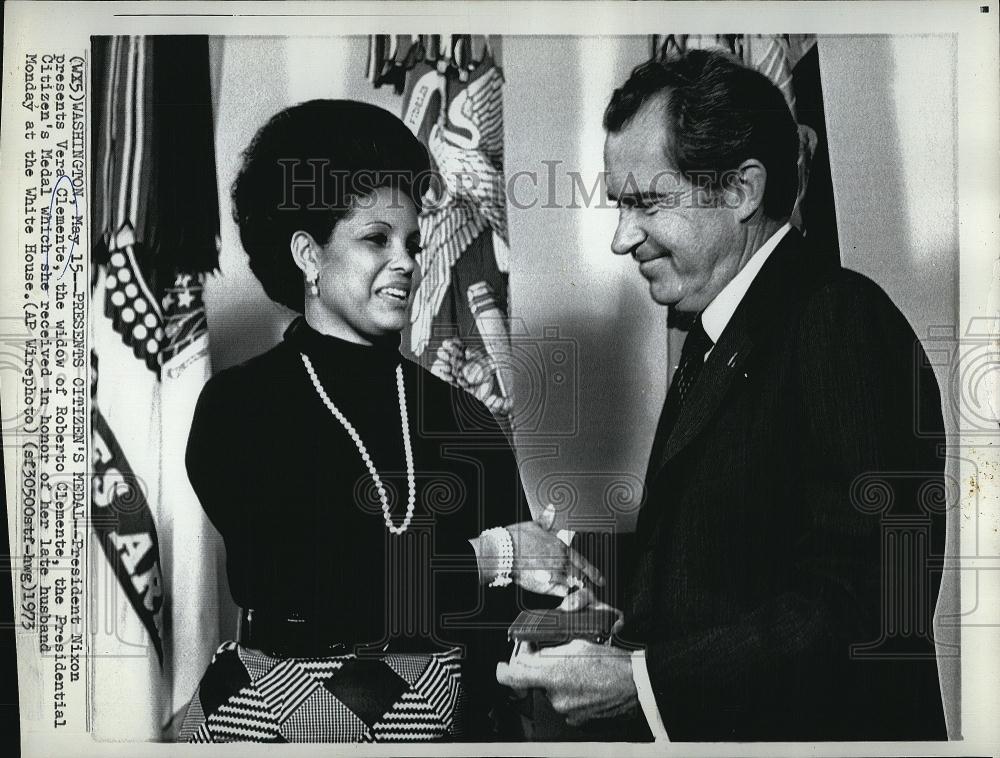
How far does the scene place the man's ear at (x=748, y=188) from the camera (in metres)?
1.24

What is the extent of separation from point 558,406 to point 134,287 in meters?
0.65

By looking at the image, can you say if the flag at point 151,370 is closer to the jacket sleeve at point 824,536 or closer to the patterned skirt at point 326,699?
the patterned skirt at point 326,699

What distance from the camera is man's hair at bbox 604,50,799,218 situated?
4.05 feet

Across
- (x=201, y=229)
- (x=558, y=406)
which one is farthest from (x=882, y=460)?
(x=201, y=229)

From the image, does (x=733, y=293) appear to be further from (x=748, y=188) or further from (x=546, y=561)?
(x=546, y=561)

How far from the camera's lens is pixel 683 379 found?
1233 millimetres

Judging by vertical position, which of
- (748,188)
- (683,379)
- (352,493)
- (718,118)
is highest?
(718,118)

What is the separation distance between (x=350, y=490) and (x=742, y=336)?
2.03ft

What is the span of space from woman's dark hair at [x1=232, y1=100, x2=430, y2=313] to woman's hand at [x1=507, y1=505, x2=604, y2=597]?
47cm

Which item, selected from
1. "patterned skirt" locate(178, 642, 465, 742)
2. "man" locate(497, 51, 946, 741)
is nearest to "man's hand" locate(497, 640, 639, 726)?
"man" locate(497, 51, 946, 741)

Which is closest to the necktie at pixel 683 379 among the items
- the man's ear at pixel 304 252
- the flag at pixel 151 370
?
the man's ear at pixel 304 252

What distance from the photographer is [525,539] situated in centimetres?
123

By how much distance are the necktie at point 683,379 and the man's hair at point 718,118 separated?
0.21 metres

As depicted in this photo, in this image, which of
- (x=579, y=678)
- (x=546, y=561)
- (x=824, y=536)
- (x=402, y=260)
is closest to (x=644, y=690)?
(x=579, y=678)
